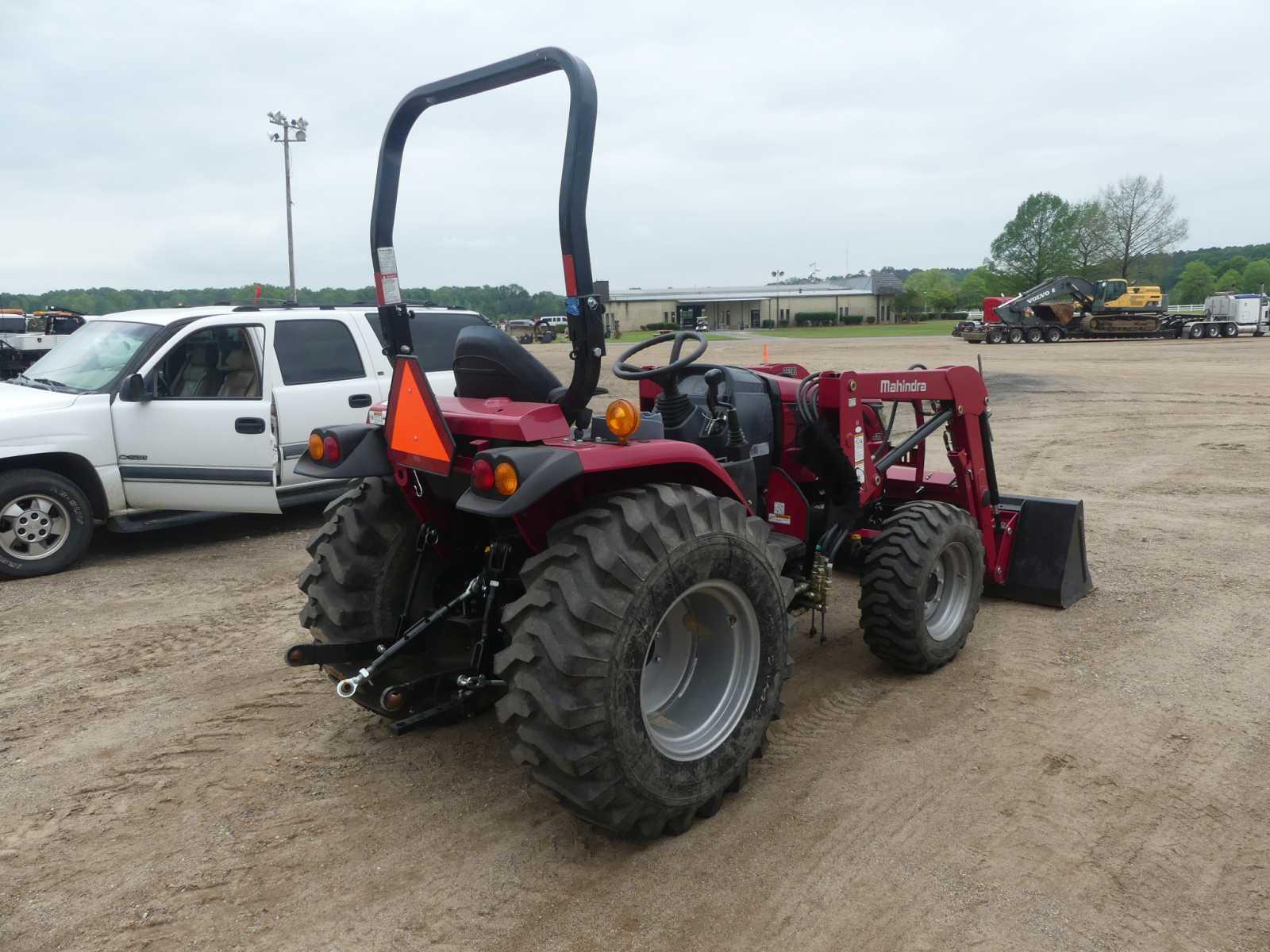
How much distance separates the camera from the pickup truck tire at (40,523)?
6.48 metres

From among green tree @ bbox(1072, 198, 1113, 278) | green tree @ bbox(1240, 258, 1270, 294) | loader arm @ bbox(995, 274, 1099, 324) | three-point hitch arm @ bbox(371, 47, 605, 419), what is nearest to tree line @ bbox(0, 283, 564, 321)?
three-point hitch arm @ bbox(371, 47, 605, 419)

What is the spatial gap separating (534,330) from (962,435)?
48.0m

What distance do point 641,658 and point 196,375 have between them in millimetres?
5707

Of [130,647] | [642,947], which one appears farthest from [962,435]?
[130,647]

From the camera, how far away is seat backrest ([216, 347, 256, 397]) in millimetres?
7363

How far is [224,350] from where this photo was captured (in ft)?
24.2

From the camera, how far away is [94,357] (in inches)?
286

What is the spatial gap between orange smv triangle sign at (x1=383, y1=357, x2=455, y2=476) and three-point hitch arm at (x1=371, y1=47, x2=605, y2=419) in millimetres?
109

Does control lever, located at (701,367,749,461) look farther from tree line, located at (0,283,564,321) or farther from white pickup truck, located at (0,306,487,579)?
white pickup truck, located at (0,306,487,579)

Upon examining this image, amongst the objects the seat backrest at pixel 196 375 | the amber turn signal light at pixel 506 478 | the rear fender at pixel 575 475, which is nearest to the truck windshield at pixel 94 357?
the seat backrest at pixel 196 375

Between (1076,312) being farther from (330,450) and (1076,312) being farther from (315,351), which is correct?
(330,450)

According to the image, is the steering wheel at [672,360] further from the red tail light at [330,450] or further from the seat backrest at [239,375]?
the seat backrest at [239,375]

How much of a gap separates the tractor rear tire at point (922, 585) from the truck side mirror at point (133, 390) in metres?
5.48

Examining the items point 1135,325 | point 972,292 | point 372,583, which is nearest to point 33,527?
point 372,583
